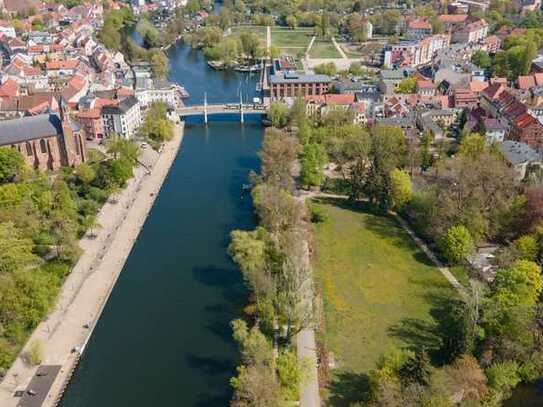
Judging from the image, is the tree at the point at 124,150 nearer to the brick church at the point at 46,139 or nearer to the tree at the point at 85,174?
the brick church at the point at 46,139

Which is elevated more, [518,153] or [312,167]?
[518,153]

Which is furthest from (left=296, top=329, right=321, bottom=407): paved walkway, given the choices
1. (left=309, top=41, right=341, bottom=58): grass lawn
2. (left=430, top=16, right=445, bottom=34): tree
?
(left=430, top=16, right=445, bottom=34): tree

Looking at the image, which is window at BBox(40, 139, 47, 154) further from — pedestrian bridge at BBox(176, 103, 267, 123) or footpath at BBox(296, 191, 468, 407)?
footpath at BBox(296, 191, 468, 407)

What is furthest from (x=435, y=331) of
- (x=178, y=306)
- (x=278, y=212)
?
(x=178, y=306)

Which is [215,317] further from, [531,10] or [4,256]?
[531,10]

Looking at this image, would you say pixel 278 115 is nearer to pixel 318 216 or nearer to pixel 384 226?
pixel 318 216
